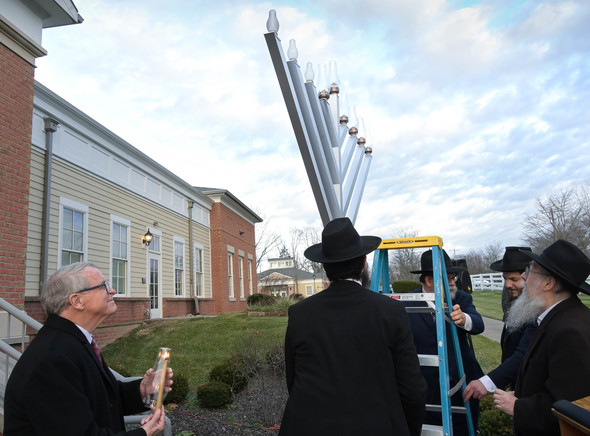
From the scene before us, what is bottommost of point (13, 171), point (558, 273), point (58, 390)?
point (58, 390)

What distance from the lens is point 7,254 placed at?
21.4ft

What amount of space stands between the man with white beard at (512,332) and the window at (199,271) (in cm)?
1525

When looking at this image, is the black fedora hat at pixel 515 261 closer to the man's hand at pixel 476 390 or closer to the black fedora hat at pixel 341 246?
the man's hand at pixel 476 390

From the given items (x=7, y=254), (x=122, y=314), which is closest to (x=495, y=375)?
(x=7, y=254)

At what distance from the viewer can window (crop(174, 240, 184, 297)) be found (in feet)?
52.8

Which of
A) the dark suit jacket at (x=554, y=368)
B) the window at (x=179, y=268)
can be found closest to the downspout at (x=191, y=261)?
the window at (x=179, y=268)

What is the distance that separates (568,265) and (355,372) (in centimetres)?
119

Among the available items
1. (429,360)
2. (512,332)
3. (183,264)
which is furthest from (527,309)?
(183,264)

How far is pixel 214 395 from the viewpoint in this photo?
6.29m

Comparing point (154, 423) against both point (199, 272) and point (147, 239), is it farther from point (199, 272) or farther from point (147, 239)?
point (199, 272)

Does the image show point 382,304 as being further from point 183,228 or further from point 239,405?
point 183,228

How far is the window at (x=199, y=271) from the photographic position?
17812 millimetres

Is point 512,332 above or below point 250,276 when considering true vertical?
Answer: below

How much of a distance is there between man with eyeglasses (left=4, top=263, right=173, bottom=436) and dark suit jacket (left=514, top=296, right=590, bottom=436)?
1720 millimetres
